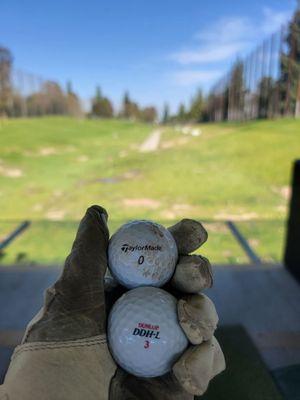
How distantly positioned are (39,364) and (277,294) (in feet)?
6.86

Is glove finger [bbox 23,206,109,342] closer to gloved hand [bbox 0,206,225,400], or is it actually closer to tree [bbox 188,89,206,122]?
gloved hand [bbox 0,206,225,400]

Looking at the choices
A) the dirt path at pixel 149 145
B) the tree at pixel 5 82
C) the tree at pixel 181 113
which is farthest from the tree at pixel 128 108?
the dirt path at pixel 149 145

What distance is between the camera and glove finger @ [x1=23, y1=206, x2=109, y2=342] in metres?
1.12

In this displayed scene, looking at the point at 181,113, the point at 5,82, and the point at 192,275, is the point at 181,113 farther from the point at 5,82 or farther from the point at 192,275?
the point at 192,275

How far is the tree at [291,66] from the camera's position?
9.52 m

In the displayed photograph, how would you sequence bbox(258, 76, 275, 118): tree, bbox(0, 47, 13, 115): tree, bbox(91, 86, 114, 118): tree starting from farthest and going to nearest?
1. bbox(91, 86, 114, 118): tree
2. bbox(0, 47, 13, 115): tree
3. bbox(258, 76, 275, 118): tree

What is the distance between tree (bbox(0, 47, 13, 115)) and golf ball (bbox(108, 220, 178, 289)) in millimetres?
34164

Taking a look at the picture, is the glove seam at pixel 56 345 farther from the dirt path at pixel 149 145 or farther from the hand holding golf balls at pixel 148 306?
the dirt path at pixel 149 145

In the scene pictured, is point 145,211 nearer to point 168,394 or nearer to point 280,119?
point 168,394

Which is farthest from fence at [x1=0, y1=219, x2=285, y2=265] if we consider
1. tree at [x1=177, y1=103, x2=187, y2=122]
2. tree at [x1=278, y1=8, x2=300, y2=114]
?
tree at [x1=177, y1=103, x2=187, y2=122]

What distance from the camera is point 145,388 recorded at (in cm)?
113

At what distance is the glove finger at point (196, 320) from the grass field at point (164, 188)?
2.11 meters

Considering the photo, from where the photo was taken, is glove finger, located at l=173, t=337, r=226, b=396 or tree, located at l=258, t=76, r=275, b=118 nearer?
glove finger, located at l=173, t=337, r=226, b=396

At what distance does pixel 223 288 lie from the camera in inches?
109
